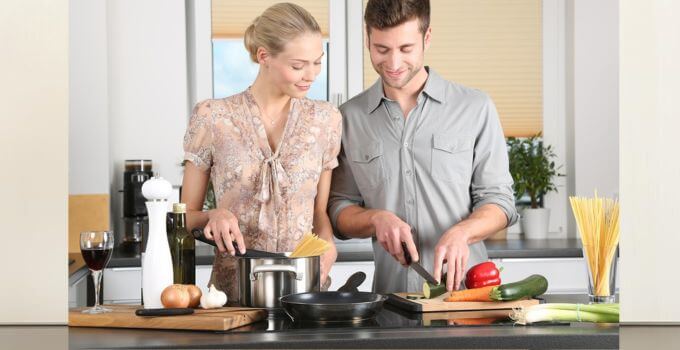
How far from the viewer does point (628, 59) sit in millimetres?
2221

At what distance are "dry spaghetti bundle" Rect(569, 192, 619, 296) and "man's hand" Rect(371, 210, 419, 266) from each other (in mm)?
411

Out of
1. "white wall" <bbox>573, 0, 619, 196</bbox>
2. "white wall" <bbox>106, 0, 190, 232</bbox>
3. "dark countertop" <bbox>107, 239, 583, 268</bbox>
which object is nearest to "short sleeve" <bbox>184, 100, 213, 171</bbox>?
"dark countertop" <bbox>107, 239, 583, 268</bbox>

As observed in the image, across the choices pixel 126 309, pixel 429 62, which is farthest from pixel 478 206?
pixel 429 62

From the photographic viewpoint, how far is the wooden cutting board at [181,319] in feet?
6.60

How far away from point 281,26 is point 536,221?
2695 millimetres

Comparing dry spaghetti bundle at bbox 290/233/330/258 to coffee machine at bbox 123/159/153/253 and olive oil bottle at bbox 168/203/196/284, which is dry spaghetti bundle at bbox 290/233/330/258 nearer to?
olive oil bottle at bbox 168/203/196/284

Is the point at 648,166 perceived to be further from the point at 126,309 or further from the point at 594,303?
the point at 126,309

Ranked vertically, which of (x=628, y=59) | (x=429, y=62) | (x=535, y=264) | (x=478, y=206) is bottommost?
(x=535, y=264)

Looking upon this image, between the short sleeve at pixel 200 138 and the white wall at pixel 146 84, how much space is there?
221 cm

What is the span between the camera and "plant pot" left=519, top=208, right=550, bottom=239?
4.85 metres

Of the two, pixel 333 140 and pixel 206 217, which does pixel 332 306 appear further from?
pixel 333 140

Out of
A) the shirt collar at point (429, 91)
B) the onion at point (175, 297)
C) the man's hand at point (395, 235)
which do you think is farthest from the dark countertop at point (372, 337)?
the shirt collar at point (429, 91)

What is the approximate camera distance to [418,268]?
236 centimetres

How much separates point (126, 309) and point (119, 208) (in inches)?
103
